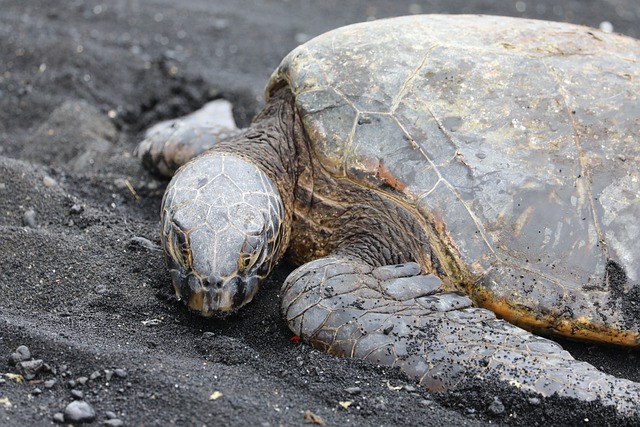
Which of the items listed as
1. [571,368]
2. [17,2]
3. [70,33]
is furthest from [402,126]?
[17,2]

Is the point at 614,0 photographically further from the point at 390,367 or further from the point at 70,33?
the point at 390,367

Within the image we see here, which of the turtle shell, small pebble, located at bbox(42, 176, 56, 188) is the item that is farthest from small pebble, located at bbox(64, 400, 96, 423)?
small pebble, located at bbox(42, 176, 56, 188)

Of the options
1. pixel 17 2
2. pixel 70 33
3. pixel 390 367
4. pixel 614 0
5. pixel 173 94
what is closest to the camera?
pixel 390 367

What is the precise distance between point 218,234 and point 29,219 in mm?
1082

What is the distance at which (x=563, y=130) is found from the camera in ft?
11.0

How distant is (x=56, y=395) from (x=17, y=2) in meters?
5.24

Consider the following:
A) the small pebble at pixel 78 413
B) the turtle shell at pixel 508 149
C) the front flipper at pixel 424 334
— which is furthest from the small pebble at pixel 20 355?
the turtle shell at pixel 508 149

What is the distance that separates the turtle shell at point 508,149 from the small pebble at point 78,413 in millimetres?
1542

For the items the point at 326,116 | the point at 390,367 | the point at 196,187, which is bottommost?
the point at 390,367

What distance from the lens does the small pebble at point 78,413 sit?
7.66 ft

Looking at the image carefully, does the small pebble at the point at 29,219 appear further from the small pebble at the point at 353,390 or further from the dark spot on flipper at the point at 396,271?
the small pebble at the point at 353,390

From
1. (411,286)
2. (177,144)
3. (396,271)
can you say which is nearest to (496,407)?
(411,286)

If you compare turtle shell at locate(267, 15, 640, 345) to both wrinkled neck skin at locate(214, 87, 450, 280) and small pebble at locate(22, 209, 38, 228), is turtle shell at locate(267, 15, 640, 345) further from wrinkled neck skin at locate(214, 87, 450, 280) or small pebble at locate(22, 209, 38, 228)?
small pebble at locate(22, 209, 38, 228)

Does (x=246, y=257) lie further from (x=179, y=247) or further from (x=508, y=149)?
(x=508, y=149)
